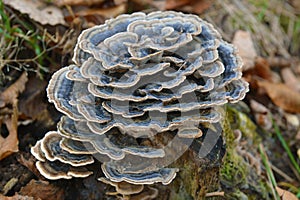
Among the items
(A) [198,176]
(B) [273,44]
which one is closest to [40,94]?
(A) [198,176]

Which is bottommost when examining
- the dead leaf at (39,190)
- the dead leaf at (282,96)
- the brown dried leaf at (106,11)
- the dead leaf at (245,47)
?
the dead leaf at (282,96)

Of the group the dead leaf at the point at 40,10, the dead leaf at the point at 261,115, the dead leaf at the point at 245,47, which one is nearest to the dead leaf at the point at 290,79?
the dead leaf at the point at 245,47

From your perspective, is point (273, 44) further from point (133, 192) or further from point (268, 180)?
point (133, 192)

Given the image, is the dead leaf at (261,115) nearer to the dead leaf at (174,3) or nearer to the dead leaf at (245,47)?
the dead leaf at (245,47)

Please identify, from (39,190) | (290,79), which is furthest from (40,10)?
(290,79)

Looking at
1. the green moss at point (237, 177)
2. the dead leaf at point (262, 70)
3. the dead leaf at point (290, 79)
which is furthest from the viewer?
the dead leaf at point (290, 79)

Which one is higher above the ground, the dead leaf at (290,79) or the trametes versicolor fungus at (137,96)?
the trametes versicolor fungus at (137,96)
